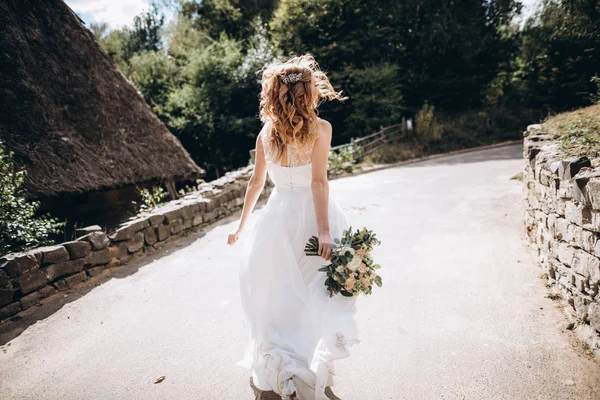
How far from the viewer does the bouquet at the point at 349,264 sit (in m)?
2.27

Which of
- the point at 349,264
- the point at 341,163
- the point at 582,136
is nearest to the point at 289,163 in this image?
the point at 349,264

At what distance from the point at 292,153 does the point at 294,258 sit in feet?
2.36

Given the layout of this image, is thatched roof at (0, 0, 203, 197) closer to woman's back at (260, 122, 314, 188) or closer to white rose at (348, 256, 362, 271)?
woman's back at (260, 122, 314, 188)

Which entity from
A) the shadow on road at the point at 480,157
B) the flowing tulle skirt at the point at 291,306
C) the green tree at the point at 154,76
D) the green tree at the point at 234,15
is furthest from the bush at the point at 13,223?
the green tree at the point at 234,15

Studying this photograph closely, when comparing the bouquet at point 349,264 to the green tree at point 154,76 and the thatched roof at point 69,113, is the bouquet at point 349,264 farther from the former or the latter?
the green tree at point 154,76

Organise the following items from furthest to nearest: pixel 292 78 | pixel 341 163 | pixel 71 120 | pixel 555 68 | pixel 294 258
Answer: pixel 555 68 < pixel 341 163 < pixel 71 120 < pixel 294 258 < pixel 292 78

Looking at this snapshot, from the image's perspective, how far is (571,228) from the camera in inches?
127

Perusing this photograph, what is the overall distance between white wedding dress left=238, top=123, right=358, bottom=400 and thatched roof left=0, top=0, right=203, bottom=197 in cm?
524

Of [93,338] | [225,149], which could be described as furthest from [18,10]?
[225,149]


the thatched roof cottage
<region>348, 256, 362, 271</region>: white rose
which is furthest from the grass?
the thatched roof cottage

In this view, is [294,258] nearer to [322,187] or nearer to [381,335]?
[322,187]

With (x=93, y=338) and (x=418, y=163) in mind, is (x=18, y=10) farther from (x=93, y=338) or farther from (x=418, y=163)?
(x=418, y=163)

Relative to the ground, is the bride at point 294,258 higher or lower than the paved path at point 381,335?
higher

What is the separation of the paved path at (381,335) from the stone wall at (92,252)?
0.41m
